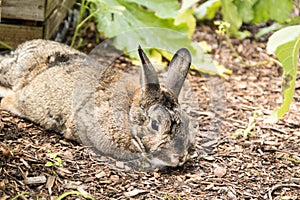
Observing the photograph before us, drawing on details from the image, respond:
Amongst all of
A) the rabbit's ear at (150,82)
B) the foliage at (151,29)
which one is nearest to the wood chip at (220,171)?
the rabbit's ear at (150,82)

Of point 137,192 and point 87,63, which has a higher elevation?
point 87,63

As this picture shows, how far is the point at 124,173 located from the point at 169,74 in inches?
33.3

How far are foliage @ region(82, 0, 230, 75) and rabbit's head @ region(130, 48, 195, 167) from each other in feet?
5.60

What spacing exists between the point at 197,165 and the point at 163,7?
2.19 metres

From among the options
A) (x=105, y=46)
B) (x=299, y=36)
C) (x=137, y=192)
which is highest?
(x=299, y=36)

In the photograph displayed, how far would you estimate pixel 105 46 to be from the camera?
20.1 ft

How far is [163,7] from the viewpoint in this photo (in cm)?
592

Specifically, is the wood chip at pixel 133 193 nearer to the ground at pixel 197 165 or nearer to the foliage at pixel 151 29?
the ground at pixel 197 165

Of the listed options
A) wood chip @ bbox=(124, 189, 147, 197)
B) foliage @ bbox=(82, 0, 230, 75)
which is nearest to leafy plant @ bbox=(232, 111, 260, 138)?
foliage @ bbox=(82, 0, 230, 75)

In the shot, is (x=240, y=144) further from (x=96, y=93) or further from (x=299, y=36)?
(x=299, y=36)

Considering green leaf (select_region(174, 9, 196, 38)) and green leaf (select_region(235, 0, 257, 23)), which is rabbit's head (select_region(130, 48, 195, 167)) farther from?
green leaf (select_region(235, 0, 257, 23))

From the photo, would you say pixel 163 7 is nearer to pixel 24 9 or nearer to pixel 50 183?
pixel 24 9

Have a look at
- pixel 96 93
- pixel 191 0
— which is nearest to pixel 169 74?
pixel 96 93

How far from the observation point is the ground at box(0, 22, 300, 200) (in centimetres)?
384
